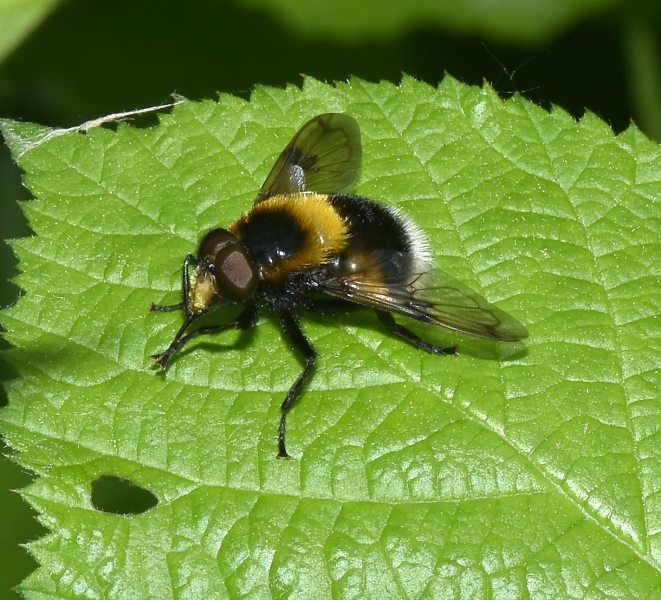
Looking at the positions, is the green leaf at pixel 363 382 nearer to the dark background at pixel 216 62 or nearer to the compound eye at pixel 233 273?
the compound eye at pixel 233 273

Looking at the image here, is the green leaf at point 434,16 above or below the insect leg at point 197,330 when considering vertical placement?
above

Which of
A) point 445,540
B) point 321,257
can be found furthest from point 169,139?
point 445,540

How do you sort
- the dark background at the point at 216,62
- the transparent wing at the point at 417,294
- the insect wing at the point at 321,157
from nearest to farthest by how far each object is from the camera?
the transparent wing at the point at 417,294 → the insect wing at the point at 321,157 → the dark background at the point at 216,62

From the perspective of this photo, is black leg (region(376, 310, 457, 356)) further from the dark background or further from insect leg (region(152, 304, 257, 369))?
the dark background

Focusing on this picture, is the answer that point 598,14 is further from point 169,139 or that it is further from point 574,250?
point 169,139

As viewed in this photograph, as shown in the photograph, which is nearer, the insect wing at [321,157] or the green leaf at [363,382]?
the green leaf at [363,382]

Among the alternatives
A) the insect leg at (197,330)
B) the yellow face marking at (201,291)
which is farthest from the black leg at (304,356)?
the yellow face marking at (201,291)

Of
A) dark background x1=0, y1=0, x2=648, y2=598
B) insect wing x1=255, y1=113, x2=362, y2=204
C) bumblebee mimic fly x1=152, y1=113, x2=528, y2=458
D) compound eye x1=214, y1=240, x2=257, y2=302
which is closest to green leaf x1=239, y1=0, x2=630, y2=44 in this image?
dark background x1=0, y1=0, x2=648, y2=598

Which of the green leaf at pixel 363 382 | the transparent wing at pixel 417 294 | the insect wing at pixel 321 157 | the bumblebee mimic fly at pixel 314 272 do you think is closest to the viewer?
the green leaf at pixel 363 382

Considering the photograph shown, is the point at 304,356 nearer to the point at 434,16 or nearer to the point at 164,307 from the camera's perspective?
the point at 164,307
